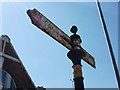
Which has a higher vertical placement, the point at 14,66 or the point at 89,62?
the point at 14,66

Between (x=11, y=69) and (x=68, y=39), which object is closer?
(x=68, y=39)

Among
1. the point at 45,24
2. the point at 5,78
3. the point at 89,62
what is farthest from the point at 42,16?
the point at 5,78

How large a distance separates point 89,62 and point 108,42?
84 cm

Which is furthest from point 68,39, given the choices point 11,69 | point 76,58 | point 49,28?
point 11,69

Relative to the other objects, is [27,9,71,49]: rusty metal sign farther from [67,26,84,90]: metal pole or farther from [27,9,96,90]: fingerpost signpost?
[67,26,84,90]: metal pole

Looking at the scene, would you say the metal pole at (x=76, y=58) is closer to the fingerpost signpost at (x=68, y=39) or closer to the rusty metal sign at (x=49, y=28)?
the fingerpost signpost at (x=68, y=39)

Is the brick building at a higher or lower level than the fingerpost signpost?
higher

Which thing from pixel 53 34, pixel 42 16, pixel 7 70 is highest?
pixel 7 70

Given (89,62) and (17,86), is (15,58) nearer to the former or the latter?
(17,86)

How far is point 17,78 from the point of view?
1681 centimetres

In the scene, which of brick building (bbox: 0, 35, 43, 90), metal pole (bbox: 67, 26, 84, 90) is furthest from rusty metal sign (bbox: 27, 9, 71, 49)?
brick building (bbox: 0, 35, 43, 90)

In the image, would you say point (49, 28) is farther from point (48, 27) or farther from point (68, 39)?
point (68, 39)

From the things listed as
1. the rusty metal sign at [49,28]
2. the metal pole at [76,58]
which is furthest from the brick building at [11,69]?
the metal pole at [76,58]

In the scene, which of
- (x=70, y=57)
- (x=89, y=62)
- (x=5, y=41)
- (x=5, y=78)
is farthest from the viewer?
(x=5, y=41)
